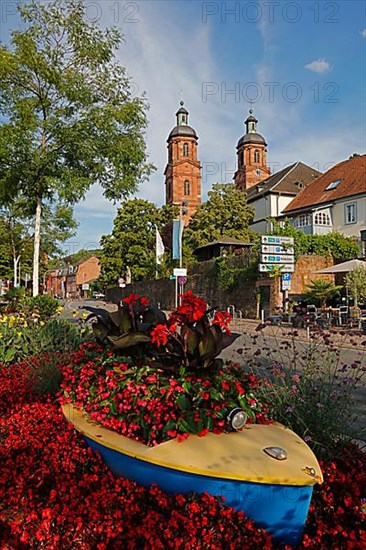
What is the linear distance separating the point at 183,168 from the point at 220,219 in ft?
95.4

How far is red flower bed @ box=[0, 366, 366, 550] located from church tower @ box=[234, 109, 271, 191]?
224ft

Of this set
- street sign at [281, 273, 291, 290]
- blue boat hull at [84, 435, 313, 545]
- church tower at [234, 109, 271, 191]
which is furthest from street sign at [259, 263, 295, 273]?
church tower at [234, 109, 271, 191]

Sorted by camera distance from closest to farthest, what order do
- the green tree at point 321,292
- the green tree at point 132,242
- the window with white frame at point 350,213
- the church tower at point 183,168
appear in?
the green tree at point 321,292, the window with white frame at point 350,213, the green tree at point 132,242, the church tower at point 183,168

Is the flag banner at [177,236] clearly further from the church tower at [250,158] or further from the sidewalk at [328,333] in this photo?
the church tower at [250,158]

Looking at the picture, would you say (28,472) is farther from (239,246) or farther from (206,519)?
(239,246)

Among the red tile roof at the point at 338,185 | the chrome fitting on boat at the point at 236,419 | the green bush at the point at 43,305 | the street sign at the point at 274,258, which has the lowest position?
the chrome fitting on boat at the point at 236,419

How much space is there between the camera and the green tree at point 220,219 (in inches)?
1649

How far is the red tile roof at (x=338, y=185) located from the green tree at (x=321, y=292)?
1558 centimetres

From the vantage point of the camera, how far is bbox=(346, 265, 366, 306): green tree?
19.3 m

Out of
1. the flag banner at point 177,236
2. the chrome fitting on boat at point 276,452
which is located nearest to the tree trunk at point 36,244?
the chrome fitting on boat at point 276,452

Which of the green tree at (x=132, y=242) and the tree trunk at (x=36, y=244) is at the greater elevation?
the green tree at (x=132, y=242)

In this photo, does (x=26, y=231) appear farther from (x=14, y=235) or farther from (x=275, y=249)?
(x=275, y=249)

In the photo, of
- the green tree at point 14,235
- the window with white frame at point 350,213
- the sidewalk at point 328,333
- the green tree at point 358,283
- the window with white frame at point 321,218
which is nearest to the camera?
the sidewalk at point 328,333

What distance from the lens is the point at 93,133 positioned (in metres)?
11.8
